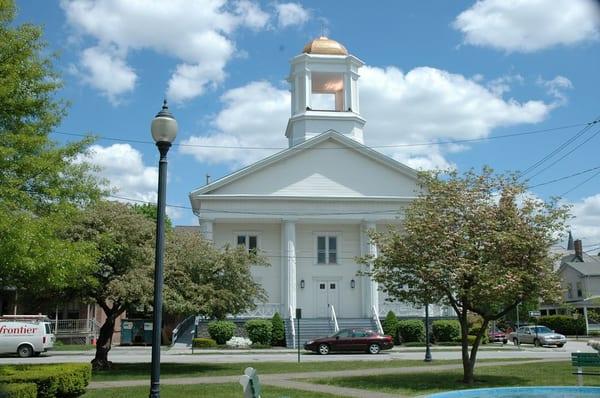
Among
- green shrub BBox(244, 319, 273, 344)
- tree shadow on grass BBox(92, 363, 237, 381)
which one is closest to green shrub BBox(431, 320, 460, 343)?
green shrub BBox(244, 319, 273, 344)

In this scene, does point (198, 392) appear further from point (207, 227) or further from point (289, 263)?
point (207, 227)

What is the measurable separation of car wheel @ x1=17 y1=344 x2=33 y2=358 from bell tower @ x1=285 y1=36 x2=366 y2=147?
22.8 meters

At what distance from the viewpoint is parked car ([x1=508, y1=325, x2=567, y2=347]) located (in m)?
44.8

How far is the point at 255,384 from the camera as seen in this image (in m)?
8.99

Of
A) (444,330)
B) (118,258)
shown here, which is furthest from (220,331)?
(118,258)

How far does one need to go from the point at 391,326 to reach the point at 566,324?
30.0m

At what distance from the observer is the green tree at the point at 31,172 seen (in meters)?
13.2

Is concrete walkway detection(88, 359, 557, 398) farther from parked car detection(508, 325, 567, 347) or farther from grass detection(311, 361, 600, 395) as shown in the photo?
parked car detection(508, 325, 567, 347)

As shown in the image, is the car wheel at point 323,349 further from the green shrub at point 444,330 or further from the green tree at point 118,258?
the green tree at point 118,258

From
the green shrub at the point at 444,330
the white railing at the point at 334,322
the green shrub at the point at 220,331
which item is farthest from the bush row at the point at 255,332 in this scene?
the green shrub at the point at 444,330

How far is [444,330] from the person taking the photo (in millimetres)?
42250

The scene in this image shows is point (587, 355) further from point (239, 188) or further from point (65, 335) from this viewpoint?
point (65, 335)

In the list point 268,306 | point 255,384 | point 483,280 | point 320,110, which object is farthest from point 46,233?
point 320,110

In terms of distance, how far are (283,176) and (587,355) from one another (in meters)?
28.2
